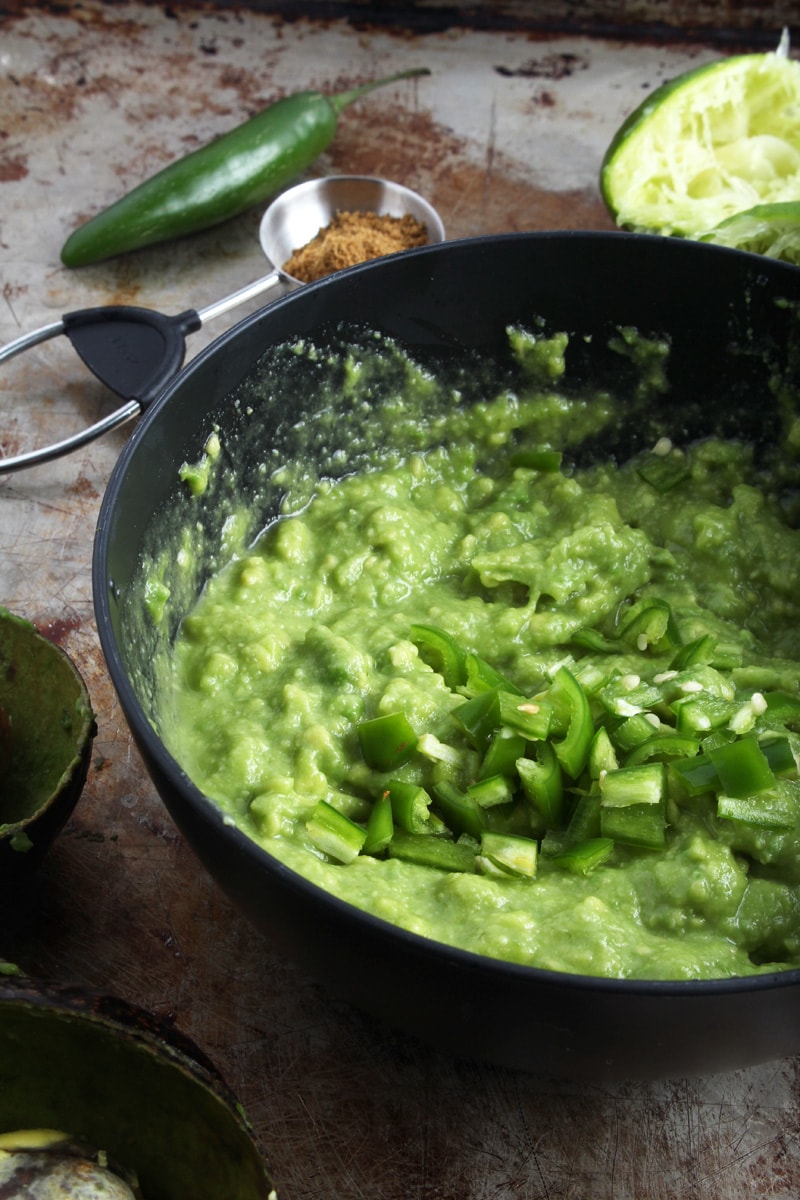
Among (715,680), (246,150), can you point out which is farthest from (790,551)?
(246,150)

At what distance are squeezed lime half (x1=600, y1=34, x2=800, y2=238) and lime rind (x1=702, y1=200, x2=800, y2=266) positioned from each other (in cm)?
14

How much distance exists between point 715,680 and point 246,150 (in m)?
2.38

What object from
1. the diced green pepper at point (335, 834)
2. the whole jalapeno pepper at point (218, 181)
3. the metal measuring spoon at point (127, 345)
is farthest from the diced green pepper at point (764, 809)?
the whole jalapeno pepper at point (218, 181)

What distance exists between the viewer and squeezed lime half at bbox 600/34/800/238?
3.38m

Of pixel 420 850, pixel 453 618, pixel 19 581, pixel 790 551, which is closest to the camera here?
pixel 420 850

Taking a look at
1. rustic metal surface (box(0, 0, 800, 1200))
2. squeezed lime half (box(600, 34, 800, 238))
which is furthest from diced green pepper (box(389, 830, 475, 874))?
squeezed lime half (box(600, 34, 800, 238))

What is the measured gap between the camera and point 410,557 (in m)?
2.53

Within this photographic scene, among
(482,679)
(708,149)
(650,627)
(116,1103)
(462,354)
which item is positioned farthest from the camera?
(708,149)

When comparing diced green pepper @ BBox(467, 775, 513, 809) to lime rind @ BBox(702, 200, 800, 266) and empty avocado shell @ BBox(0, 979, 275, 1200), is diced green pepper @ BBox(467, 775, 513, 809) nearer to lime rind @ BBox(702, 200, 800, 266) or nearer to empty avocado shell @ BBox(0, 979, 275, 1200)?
empty avocado shell @ BBox(0, 979, 275, 1200)

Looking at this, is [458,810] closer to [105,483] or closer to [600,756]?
[600,756]

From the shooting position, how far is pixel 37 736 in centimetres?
229

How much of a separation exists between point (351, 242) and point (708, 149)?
109 centimetres

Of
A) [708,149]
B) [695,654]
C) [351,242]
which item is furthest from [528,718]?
[708,149]

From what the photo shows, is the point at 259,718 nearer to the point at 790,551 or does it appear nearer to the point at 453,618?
the point at 453,618
